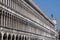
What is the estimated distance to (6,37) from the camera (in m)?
50.7

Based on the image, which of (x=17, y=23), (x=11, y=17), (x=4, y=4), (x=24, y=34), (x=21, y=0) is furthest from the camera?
(x=24, y=34)

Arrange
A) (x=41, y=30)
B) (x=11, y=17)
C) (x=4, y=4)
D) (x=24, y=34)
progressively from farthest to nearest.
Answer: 1. (x=41, y=30)
2. (x=24, y=34)
3. (x=11, y=17)
4. (x=4, y=4)

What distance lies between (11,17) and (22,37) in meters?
13.1

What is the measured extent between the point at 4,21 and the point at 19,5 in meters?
13.9

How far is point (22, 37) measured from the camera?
6544cm

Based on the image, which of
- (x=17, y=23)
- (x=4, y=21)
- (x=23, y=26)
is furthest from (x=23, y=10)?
(x=4, y=21)

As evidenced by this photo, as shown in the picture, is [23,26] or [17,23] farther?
[23,26]

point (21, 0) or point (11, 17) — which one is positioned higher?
point (21, 0)

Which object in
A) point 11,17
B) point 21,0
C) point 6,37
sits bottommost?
point 6,37

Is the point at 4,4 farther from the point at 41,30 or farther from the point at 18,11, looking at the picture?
the point at 41,30

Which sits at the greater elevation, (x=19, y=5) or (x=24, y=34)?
(x=19, y=5)

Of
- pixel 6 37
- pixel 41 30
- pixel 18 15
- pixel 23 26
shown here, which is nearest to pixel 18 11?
pixel 18 15

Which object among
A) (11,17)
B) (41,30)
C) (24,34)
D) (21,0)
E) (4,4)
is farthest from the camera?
(41,30)

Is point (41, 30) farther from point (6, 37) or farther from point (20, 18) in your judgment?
point (6, 37)
